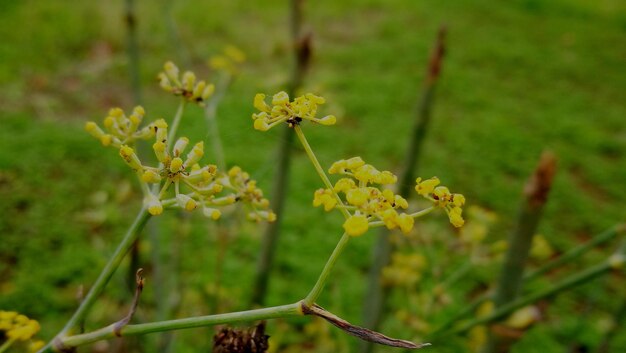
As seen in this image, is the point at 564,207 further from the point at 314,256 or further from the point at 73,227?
the point at 73,227

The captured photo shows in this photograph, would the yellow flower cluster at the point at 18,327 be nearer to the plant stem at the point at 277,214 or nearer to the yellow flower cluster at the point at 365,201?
the yellow flower cluster at the point at 365,201

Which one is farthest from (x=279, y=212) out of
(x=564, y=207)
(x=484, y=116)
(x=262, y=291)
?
(x=484, y=116)

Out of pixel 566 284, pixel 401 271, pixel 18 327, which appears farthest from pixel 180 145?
pixel 401 271

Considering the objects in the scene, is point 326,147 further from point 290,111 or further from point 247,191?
point 290,111

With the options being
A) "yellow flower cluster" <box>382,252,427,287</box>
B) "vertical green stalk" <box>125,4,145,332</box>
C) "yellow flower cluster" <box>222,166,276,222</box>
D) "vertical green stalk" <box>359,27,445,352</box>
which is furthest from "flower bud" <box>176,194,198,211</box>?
"yellow flower cluster" <box>382,252,427,287</box>

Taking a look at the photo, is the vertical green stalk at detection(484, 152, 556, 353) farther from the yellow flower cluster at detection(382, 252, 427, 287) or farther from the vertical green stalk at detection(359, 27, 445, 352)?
the yellow flower cluster at detection(382, 252, 427, 287)
